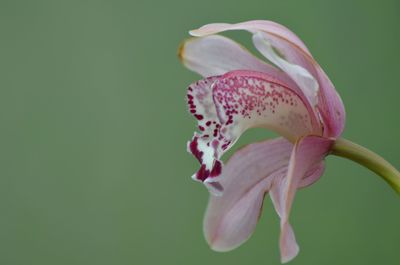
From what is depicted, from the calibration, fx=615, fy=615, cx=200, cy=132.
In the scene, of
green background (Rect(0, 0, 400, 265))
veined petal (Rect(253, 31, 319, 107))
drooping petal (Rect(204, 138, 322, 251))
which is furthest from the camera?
green background (Rect(0, 0, 400, 265))

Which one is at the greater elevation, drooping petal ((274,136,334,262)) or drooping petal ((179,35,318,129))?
drooping petal ((179,35,318,129))

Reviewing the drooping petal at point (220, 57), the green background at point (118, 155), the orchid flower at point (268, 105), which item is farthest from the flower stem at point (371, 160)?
the green background at point (118, 155)

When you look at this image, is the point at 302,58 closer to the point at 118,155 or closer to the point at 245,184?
the point at 245,184

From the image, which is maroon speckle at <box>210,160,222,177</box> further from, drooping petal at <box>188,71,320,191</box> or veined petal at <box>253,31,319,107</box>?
veined petal at <box>253,31,319,107</box>

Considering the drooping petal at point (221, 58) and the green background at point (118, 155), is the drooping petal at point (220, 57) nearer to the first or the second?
the drooping petal at point (221, 58)

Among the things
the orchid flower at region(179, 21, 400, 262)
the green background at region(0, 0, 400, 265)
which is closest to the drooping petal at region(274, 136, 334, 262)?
the orchid flower at region(179, 21, 400, 262)

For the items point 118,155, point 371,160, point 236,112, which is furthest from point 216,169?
point 118,155

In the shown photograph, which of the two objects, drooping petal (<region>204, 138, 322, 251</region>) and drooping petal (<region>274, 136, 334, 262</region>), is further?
drooping petal (<region>204, 138, 322, 251</region>)
